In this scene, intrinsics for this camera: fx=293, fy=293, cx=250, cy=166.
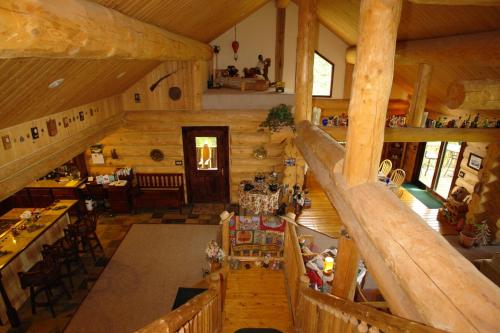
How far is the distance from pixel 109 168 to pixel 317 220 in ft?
22.2

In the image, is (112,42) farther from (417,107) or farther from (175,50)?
(417,107)

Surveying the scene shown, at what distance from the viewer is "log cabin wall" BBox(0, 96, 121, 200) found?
436 cm

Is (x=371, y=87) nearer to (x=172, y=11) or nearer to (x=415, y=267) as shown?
(x=415, y=267)

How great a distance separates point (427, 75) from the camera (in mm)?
7547

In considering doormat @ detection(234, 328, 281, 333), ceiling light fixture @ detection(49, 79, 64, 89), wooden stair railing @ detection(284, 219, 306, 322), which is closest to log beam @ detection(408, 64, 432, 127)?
wooden stair railing @ detection(284, 219, 306, 322)

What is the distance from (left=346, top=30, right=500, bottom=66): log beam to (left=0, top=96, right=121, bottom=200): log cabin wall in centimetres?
748

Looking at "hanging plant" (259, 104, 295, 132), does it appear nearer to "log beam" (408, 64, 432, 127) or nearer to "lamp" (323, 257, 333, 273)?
"log beam" (408, 64, 432, 127)

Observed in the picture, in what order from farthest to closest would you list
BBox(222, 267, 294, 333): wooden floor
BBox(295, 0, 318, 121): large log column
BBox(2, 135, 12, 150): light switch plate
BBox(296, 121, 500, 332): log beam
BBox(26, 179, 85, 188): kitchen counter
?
BBox(26, 179, 85, 188): kitchen counter, BBox(295, 0, 318, 121): large log column, BBox(222, 267, 294, 333): wooden floor, BBox(2, 135, 12, 150): light switch plate, BBox(296, 121, 500, 332): log beam

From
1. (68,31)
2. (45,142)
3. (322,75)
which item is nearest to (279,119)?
(322,75)

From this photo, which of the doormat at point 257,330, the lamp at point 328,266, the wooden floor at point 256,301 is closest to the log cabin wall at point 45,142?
the wooden floor at point 256,301

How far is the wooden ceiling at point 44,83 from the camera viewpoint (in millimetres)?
3111

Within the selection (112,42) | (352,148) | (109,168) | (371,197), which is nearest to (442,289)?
(371,197)

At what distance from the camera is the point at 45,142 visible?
209 inches

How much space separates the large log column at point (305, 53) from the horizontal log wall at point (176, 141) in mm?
1884
